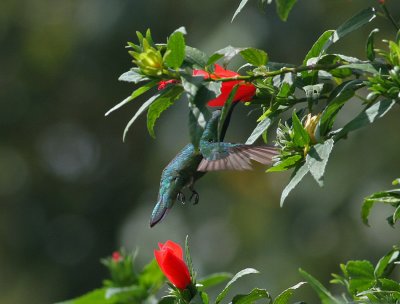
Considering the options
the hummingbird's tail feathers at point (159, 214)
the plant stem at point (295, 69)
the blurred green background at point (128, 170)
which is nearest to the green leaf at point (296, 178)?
the plant stem at point (295, 69)

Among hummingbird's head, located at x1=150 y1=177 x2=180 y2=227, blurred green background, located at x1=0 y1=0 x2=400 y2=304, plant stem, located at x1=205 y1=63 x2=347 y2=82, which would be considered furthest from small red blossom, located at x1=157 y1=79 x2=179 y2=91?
blurred green background, located at x1=0 y1=0 x2=400 y2=304

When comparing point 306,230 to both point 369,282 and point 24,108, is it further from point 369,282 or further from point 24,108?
point 369,282

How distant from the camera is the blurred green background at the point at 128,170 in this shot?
664 centimetres

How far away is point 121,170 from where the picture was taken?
9109mm

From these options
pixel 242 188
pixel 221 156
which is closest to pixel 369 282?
pixel 221 156

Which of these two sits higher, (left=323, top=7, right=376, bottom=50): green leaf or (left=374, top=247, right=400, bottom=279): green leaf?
(left=323, top=7, right=376, bottom=50): green leaf

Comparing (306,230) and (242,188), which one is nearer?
(306,230)

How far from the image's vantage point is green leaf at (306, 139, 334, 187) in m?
1.74

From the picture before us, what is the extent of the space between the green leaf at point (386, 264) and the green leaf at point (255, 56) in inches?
17.9

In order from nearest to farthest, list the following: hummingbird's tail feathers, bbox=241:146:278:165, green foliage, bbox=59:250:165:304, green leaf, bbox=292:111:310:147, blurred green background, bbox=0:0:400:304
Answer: green leaf, bbox=292:111:310:147, hummingbird's tail feathers, bbox=241:146:278:165, green foliage, bbox=59:250:165:304, blurred green background, bbox=0:0:400:304

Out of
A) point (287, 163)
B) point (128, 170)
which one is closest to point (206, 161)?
point (287, 163)

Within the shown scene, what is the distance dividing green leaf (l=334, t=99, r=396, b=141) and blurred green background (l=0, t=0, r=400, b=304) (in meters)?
3.99

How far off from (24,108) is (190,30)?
2.33 metres

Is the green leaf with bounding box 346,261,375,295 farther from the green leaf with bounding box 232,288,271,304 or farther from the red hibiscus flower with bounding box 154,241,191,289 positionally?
the red hibiscus flower with bounding box 154,241,191,289
